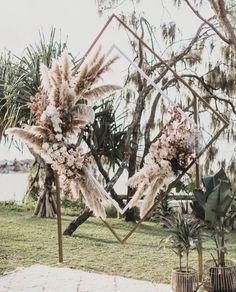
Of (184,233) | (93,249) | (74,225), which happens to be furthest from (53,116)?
(74,225)

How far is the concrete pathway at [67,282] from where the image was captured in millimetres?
4340

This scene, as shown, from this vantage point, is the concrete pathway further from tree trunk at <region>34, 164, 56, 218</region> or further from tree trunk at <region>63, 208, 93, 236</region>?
tree trunk at <region>34, 164, 56, 218</region>

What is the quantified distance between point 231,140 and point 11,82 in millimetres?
3492

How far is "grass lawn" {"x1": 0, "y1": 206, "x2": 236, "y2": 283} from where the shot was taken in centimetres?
511

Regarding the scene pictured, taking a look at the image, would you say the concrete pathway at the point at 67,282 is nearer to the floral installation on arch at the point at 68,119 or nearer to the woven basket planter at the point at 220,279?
the woven basket planter at the point at 220,279

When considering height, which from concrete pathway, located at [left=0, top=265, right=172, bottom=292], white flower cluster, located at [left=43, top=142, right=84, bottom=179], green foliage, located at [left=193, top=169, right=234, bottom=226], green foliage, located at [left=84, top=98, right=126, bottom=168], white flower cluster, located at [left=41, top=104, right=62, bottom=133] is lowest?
concrete pathway, located at [left=0, top=265, right=172, bottom=292]

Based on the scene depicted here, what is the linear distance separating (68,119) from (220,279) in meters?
1.71

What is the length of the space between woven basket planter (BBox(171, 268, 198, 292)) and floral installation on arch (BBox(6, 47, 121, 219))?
A: 2.51 feet

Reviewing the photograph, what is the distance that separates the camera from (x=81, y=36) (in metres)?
7.20

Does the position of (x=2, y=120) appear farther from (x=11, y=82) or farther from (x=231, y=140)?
(x=231, y=140)

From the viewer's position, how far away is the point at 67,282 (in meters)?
4.55

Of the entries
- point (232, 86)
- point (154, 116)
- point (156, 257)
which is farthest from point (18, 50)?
point (156, 257)

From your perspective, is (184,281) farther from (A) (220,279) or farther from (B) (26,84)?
(B) (26,84)

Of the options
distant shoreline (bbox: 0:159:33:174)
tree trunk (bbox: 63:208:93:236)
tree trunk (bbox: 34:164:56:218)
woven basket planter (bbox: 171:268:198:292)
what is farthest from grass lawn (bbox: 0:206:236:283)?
distant shoreline (bbox: 0:159:33:174)
